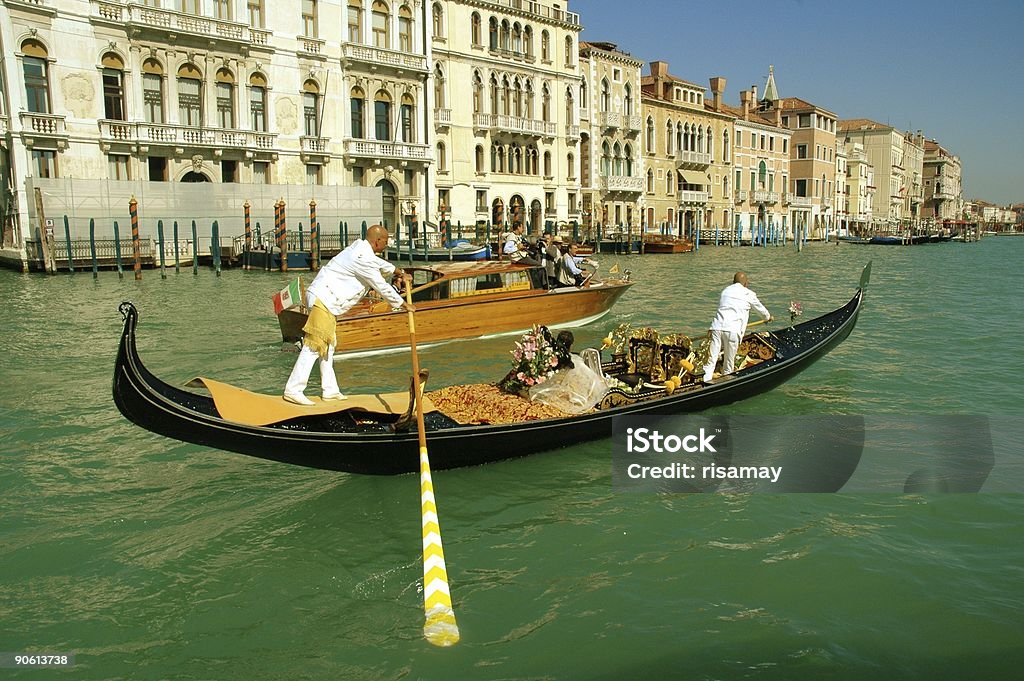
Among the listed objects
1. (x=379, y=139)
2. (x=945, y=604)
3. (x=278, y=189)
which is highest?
(x=379, y=139)

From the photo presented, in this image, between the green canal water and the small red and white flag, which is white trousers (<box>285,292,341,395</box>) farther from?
the small red and white flag

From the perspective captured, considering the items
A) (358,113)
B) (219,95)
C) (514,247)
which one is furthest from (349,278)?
(358,113)

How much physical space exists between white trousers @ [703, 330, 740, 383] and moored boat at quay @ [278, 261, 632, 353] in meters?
3.85

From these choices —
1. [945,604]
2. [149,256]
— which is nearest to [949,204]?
[149,256]

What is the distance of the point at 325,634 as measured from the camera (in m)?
3.49

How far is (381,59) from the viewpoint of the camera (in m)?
25.7

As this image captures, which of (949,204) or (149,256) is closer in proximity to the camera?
(149,256)

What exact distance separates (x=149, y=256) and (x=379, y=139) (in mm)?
8970

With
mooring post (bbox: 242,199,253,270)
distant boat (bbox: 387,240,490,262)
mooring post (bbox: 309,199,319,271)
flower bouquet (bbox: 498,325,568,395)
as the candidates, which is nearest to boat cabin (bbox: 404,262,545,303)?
flower bouquet (bbox: 498,325,568,395)

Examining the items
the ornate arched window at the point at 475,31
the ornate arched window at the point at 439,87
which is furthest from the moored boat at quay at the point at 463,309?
the ornate arched window at the point at 475,31

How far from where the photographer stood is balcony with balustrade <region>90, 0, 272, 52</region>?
810 inches

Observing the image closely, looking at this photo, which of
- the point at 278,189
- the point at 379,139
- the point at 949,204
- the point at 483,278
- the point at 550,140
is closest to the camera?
the point at 483,278

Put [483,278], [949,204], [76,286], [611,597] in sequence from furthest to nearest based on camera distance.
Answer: [949,204], [76,286], [483,278], [611,597]

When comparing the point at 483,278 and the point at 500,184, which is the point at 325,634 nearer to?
the point at 483,278
